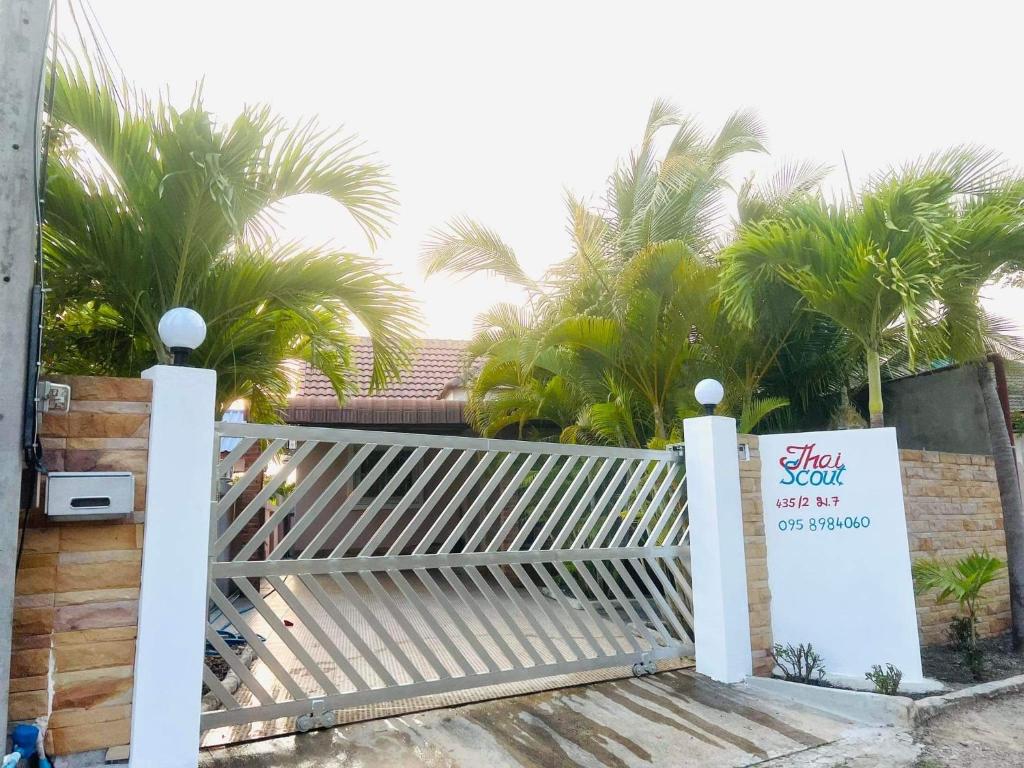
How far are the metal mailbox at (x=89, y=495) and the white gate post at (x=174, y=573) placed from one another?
0.13 m

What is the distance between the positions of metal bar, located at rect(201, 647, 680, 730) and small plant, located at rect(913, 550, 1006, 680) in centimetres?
233

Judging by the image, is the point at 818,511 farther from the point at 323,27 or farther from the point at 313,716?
the point at 323,27

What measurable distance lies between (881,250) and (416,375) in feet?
29.6

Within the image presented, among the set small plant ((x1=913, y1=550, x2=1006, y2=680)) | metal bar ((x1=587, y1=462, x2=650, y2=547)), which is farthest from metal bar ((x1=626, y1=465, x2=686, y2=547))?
small plant ((x1=913, y1=550, x2=1006, y2=680))

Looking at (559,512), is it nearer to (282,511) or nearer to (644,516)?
(644,516)

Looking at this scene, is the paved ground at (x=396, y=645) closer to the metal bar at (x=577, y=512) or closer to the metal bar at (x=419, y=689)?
the metal bar at (x=419, y=689)

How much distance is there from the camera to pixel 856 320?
19.1 feet

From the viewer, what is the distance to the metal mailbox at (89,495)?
9.66 ft

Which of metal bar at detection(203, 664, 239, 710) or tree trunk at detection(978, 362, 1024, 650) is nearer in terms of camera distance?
metal bar at detection(203, 664, 239, 710)

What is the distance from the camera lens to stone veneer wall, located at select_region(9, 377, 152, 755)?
9.61 feet

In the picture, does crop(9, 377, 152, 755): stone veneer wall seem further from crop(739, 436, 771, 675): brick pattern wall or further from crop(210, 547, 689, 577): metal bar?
crop(739, 436, 771, 675): brick pattern wall

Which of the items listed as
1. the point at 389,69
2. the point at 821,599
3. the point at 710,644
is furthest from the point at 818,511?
the point at 389,69

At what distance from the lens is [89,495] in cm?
302

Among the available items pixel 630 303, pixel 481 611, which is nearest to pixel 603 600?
pixel 481 611
